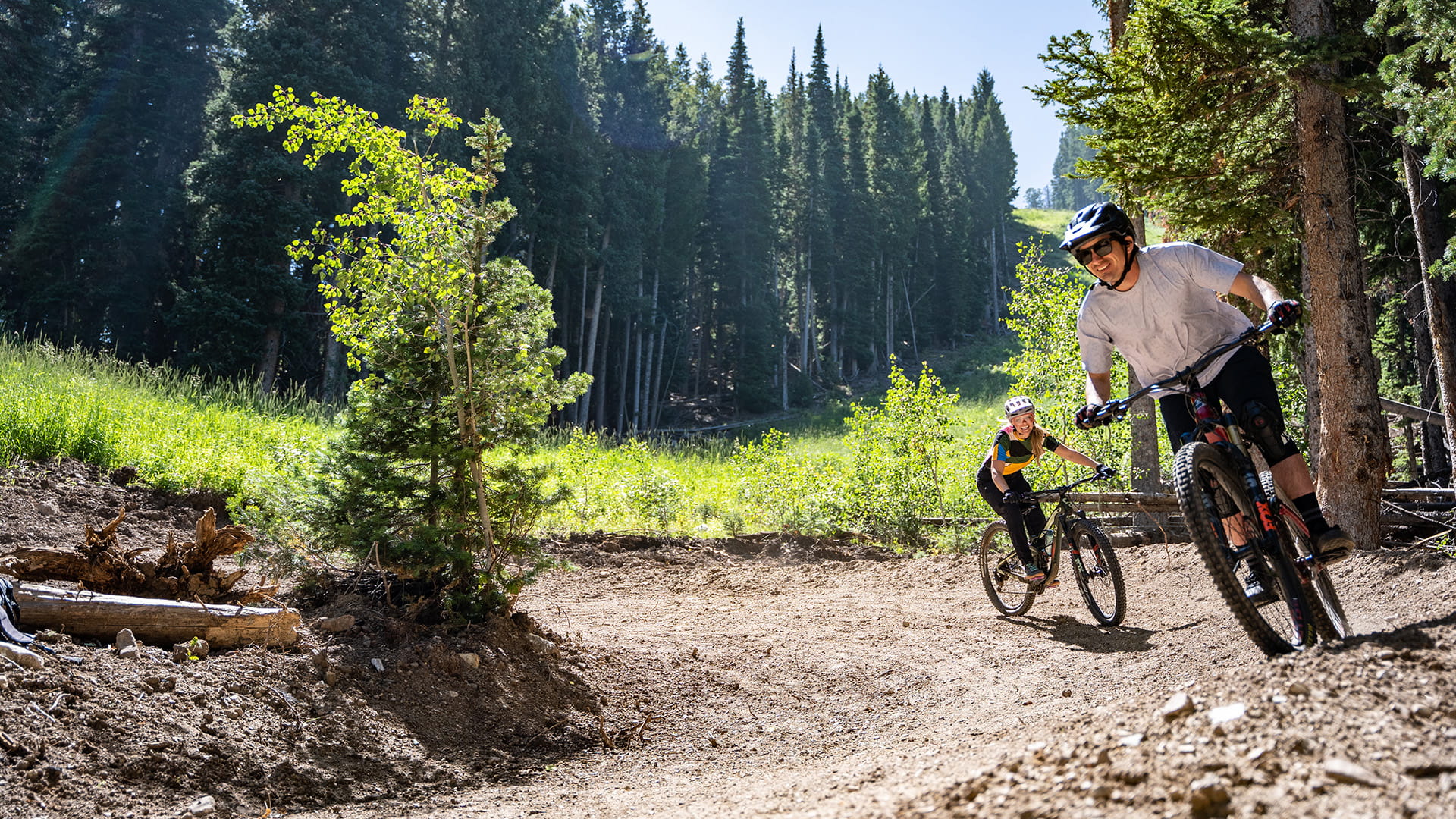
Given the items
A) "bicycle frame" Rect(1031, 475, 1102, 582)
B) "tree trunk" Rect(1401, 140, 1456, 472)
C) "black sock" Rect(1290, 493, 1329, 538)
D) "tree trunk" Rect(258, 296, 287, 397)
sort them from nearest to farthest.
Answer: "black sock" Rect(1290, 493, 1329, 538), "bicycle frame" Rect(1031, 475, 1102, 582), "tree trunk" Rect(1401, 140, 1456, 472), "tree trunk" Rect(258, 296, 287, 397)

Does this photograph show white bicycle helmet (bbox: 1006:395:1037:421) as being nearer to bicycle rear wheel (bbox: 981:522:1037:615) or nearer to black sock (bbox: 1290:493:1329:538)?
bicycle rear wheel (bbox: 981:522:1037:615)

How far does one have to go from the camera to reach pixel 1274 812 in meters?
2.18

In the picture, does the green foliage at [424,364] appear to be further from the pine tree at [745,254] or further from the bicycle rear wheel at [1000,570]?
the pine tree at [745,254]

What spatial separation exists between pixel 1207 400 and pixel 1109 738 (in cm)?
214

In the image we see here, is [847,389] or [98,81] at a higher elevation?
[98,81]

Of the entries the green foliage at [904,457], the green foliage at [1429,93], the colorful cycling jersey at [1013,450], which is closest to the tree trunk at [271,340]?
the green foliage at [904,457]

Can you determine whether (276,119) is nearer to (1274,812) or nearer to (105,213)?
(1274,812)

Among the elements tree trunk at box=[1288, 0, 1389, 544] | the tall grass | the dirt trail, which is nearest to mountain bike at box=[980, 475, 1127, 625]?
the dirt trail

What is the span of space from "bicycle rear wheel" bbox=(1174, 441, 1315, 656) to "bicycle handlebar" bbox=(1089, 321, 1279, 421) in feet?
1.10

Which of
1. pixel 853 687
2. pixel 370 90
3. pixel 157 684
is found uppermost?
pixel 370 90

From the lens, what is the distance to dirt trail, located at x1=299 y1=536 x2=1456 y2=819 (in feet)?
8.32

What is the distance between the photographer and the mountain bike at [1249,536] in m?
3.74

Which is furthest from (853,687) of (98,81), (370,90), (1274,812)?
(98,81)

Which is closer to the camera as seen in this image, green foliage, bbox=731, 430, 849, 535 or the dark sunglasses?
the dark sunglasses
